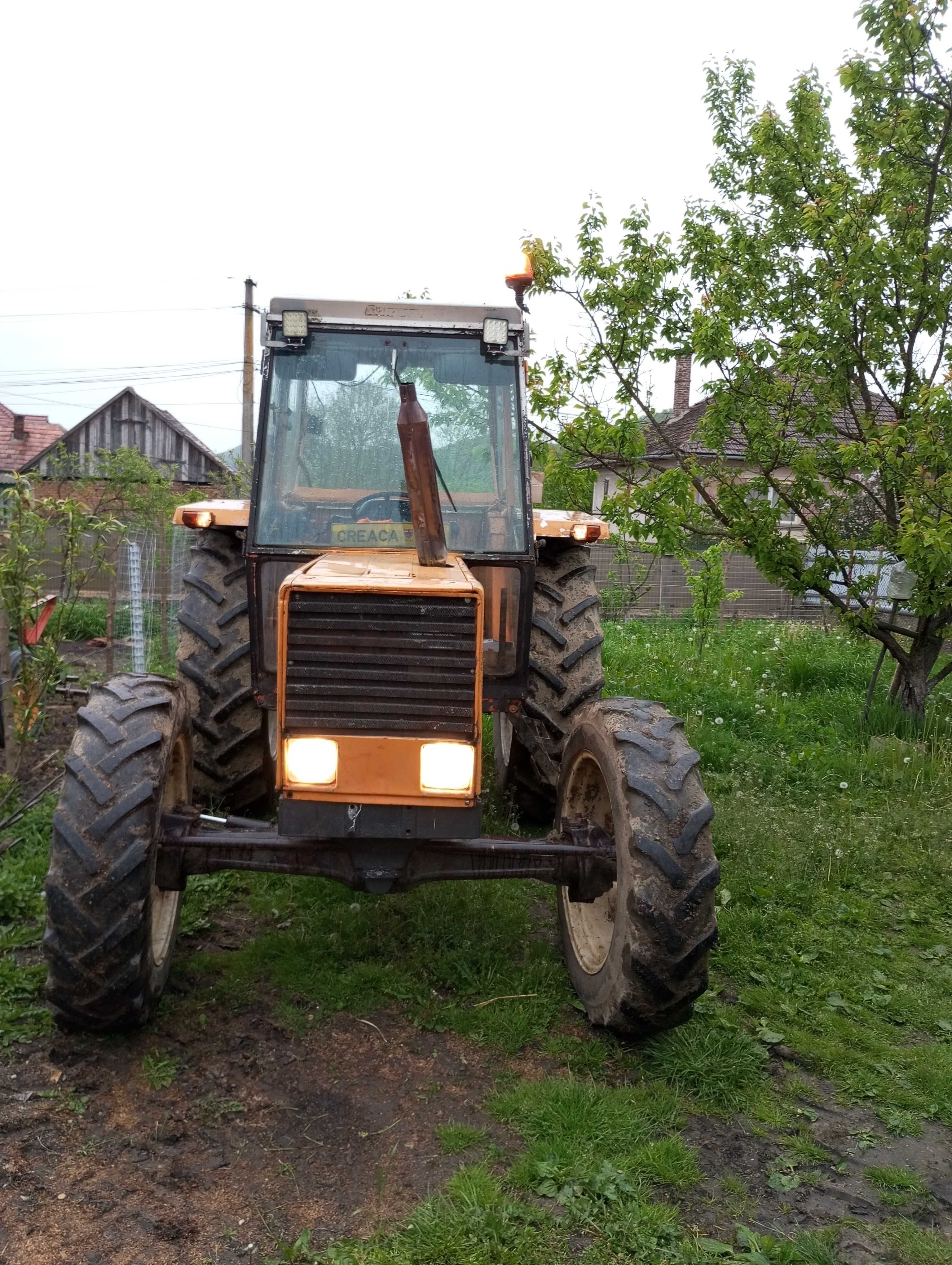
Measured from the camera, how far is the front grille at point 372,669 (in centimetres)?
340

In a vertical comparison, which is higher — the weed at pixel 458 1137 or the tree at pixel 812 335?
the tree at pixel 812 335

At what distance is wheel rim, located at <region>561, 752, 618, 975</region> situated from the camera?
4.15 meters

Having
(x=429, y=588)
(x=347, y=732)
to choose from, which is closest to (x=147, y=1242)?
(x=347, y=732)

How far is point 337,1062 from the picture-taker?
12.1ft

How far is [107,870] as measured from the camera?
3338mm

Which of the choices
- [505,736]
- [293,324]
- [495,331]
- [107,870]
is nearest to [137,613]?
[505,736]

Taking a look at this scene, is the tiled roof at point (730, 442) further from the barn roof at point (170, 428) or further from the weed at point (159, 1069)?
the barn roof at point (170, 428)

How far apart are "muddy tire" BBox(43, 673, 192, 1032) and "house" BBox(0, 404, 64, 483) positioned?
30.7m

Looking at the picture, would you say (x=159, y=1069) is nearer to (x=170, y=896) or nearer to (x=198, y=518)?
(x=170, y=896)

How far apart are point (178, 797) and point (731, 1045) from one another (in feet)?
7.52

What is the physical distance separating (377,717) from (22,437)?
Answer: 3432 centimetres

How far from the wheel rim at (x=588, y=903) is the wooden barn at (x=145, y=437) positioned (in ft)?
91.5

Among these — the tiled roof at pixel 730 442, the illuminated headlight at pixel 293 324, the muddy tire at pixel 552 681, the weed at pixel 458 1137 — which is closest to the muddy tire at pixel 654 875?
the weed at pixel 458 1137

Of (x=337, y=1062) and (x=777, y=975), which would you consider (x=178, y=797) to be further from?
(x=777, y=975)
